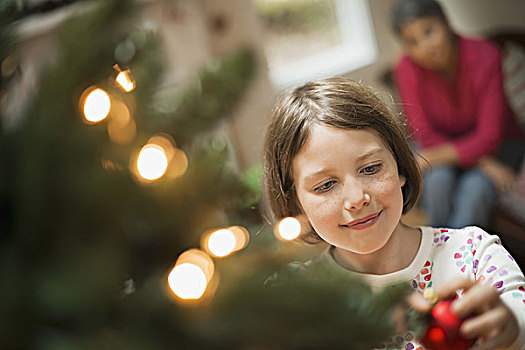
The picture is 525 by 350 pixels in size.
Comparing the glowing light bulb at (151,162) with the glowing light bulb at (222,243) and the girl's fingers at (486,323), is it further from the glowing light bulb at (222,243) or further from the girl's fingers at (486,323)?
the girl's fingers at (486,323)

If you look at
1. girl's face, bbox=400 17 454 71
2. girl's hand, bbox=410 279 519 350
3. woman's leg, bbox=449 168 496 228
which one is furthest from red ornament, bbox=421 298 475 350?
girl's face, bbox=400 17 454 71

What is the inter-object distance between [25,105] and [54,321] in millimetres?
102

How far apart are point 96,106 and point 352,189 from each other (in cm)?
43

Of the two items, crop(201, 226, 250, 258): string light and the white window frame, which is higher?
the white window frame

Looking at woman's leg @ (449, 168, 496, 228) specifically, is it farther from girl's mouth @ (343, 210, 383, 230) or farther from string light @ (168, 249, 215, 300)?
string light @ (168, 249, 215, 300)

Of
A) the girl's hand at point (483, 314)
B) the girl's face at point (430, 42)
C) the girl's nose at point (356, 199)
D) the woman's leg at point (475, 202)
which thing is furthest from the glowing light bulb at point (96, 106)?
the girl's face at point (430, 42)

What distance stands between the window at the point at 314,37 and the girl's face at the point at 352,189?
2.72 meters

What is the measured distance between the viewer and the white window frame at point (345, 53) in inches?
138

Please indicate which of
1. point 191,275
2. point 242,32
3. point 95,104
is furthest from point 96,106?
point 242,32

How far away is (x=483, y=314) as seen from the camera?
54cm

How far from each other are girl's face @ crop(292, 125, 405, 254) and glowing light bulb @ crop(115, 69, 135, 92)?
340 mm

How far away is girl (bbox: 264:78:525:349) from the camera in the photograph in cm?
72

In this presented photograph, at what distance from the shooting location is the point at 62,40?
0.93 feet

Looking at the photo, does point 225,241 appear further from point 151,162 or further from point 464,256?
point 464,256
